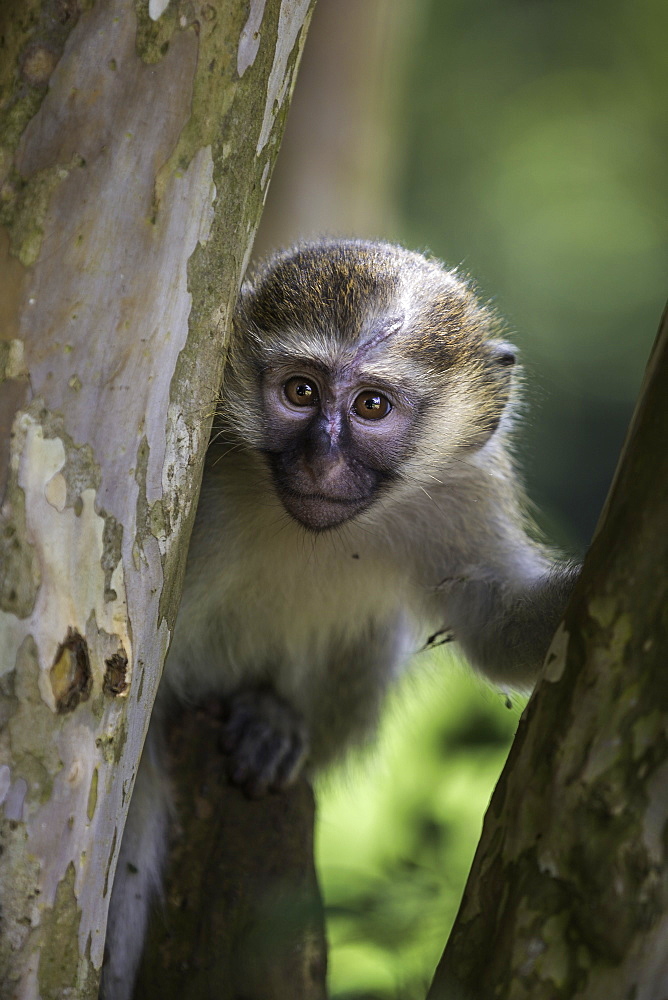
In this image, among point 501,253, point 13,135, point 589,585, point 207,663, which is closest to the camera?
point 589,585

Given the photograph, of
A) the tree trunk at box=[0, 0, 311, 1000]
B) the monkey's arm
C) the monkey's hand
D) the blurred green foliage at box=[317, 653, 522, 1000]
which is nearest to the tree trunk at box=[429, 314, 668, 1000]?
the blurred green foliage at box=[317, 653, 522, 1000]

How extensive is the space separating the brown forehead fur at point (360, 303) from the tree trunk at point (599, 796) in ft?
2.90

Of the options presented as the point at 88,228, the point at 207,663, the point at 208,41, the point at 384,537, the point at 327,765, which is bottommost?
the point at 327,765

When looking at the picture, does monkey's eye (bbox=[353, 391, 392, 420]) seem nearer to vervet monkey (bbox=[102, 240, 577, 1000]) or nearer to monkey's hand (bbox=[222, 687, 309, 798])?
vervet monkey (bbox=[102, 240, 577, 1000])

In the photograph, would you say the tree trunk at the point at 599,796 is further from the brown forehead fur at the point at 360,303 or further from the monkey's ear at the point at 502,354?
the monkey's ear at the point at 502,354

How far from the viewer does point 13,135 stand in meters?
1.36

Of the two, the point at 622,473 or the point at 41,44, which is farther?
the point at 41,44

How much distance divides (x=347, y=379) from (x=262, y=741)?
1050 mm

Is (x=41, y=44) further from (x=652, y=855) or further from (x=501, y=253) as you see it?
(x=501, y=253)

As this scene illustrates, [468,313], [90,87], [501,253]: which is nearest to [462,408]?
[468,313]

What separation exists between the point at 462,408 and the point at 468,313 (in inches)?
9.0

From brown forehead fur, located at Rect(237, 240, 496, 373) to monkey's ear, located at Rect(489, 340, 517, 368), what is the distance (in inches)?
2.5

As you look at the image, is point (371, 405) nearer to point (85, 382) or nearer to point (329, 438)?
point (329, 438)

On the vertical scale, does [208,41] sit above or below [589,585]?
above
